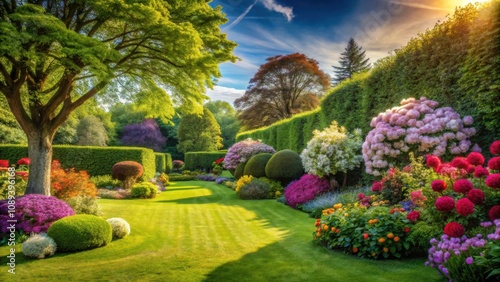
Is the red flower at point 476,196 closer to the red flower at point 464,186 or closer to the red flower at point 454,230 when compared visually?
the red flower at point 464,186

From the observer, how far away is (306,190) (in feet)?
41.0

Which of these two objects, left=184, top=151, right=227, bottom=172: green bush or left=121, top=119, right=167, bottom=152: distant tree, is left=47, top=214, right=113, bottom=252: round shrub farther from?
left=121, top=119, right=167, bottom=152: distant tree

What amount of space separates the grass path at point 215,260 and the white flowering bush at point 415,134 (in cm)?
268

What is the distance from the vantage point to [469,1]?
7.47m

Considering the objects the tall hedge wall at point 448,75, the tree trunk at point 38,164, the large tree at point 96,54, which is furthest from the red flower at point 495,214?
the tree trunk at point 38,164

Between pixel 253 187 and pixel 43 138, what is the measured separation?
8.73 meters

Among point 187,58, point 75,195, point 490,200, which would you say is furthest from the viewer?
point 75,195

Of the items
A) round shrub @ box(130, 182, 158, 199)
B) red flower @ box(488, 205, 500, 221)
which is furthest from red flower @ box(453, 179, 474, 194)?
round shrub @ box(130, 182, 158, 199)

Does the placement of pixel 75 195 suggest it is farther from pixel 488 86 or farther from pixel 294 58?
pixel 294 58

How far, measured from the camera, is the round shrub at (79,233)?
21.3 feet

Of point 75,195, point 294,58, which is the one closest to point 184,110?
point 75,195

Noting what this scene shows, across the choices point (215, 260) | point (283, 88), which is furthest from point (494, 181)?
point (283, 88)

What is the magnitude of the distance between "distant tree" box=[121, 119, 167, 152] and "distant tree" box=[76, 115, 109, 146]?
6.03 meters

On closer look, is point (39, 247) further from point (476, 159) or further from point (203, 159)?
point (203, 159)
